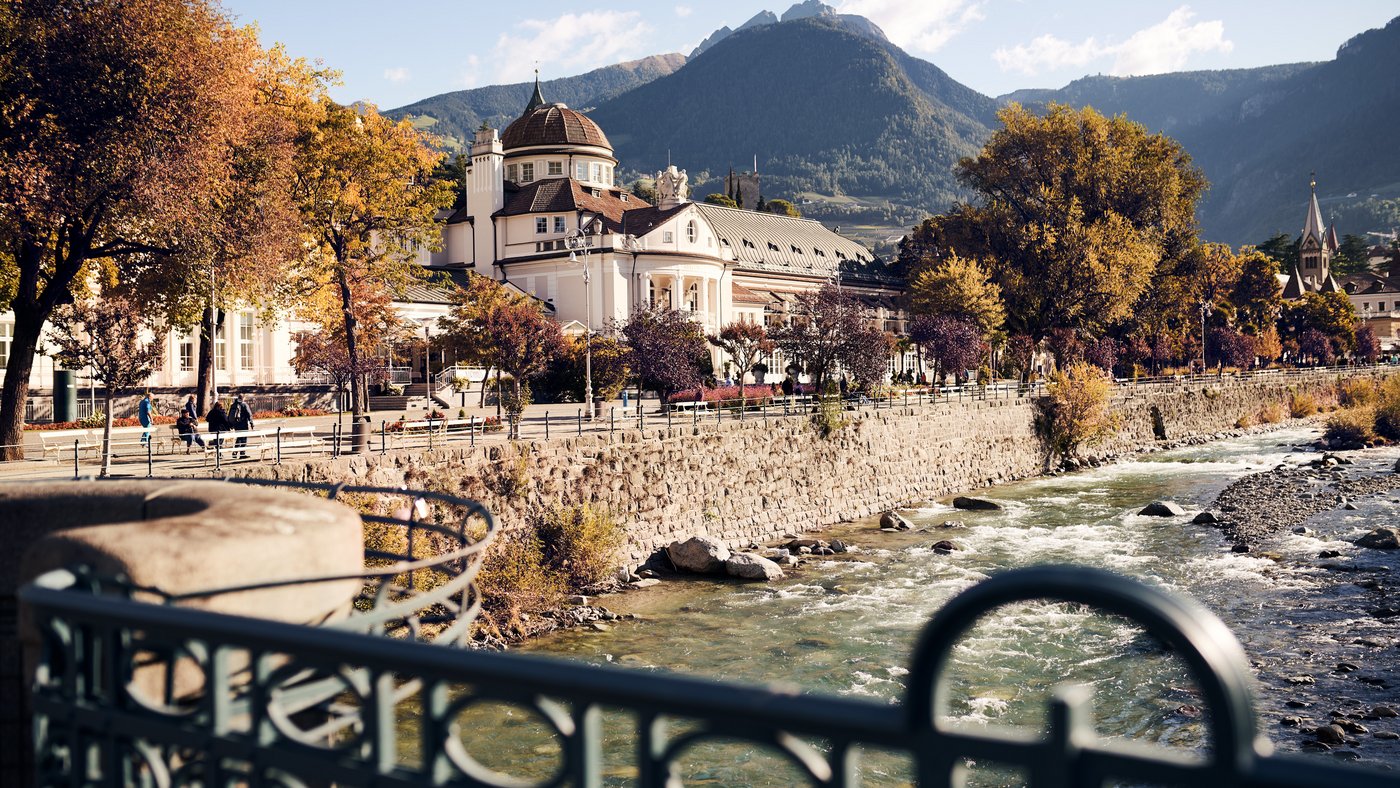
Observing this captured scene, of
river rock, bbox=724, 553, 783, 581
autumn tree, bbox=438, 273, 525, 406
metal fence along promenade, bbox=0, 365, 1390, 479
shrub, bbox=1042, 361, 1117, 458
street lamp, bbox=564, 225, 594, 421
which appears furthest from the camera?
shrub, bbox=1042, 361, 1117, 458

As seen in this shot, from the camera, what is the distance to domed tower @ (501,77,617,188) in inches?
2997

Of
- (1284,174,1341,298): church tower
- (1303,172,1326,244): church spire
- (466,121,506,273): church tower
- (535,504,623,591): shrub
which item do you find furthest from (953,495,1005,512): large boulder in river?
(1303,172,1326,244): church spire

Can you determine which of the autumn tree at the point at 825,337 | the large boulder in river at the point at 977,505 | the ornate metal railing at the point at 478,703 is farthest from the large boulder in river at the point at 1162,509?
the ornate metal railing at the point at 478,703

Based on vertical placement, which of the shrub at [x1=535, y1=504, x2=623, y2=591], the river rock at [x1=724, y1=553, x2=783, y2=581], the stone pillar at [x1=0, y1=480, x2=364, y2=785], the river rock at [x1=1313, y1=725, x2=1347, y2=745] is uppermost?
the stone pillar at [x1=0, y1=480, x2=364, y2=785]

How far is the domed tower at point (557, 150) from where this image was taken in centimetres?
7612

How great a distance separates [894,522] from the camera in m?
34.4

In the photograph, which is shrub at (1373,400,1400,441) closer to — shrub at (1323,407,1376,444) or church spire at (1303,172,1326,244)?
shrub at (1323,407,1376,444)

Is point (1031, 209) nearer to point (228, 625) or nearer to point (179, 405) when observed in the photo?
point (179, 405)

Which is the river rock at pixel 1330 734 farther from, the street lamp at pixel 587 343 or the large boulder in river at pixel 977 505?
the large boulder in river at pixel 977 505

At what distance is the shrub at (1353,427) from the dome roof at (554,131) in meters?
46.9

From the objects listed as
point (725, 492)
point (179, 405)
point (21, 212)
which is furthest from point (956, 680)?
point (179, 405)

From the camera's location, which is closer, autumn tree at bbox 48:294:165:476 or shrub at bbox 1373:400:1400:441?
autumn tree at bbox 48:294:165:476

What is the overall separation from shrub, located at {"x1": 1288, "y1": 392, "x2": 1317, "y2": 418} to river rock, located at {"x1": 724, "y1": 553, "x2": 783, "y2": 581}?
6219 cm

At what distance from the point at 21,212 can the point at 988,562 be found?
2298cm
